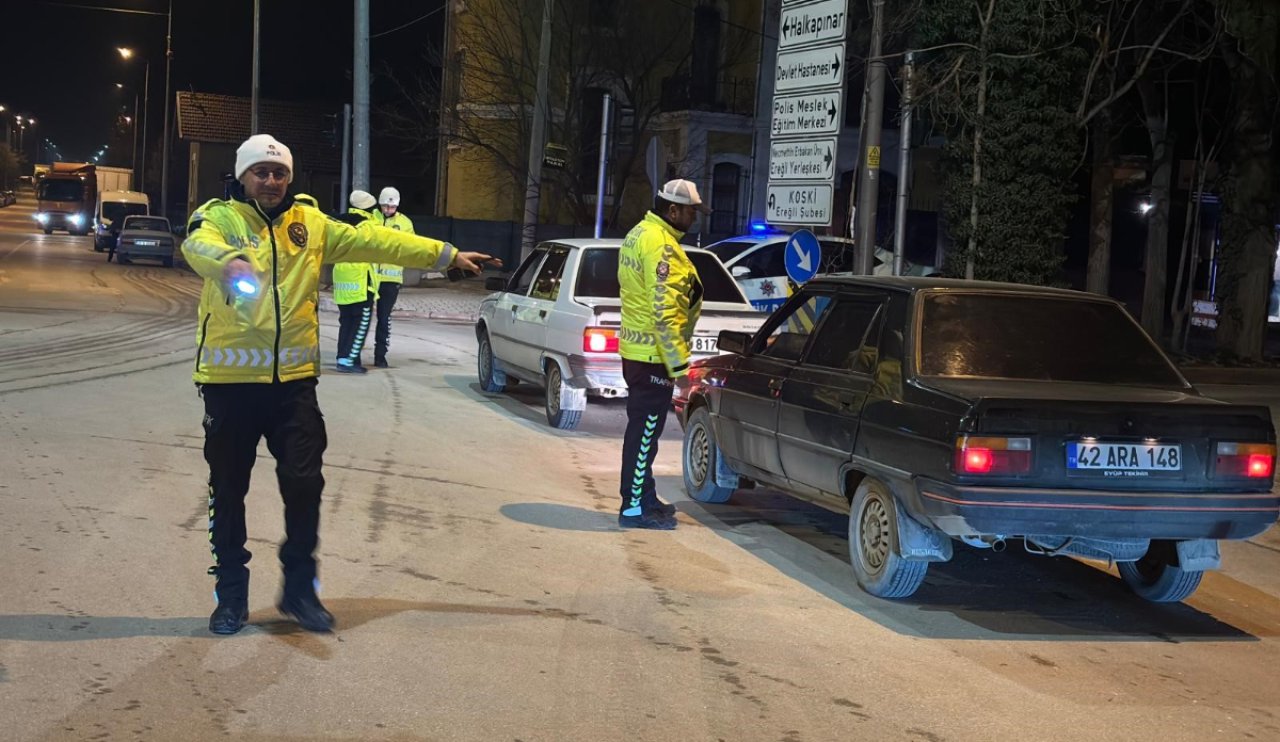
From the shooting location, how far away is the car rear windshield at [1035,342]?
22.9ft

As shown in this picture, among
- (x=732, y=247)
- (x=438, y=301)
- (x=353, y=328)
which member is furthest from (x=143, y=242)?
(x=353, y=328)

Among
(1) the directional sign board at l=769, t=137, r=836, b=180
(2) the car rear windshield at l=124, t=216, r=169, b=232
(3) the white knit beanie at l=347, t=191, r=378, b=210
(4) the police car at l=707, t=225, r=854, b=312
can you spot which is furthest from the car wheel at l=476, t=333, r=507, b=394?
(2) the car rear windshield at l=124, t=216, r=169, b=232

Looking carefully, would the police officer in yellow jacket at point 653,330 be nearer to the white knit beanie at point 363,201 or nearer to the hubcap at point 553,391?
the hubcap at point 553,391

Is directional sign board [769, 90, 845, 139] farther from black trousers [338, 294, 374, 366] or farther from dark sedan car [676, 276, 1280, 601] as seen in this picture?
dark sedan car [676, 276, 1280, 601]

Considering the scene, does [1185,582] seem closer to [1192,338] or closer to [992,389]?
[992,389]

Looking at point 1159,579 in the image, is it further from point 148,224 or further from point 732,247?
point 148,224

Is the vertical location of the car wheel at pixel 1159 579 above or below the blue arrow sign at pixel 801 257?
below

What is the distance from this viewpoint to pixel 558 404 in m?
12.2

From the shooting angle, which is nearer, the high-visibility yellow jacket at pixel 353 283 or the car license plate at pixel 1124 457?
the car license plate at pixel 1124 457

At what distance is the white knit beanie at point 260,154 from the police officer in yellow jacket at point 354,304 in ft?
29.0

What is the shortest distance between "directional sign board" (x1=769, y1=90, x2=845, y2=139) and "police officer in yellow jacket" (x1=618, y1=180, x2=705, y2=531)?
4904 mm

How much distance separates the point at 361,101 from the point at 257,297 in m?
20.7

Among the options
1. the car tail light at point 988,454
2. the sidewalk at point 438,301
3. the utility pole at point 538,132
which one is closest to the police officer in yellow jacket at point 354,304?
the sidewalk at point 438,301

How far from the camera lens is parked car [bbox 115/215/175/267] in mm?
39906
